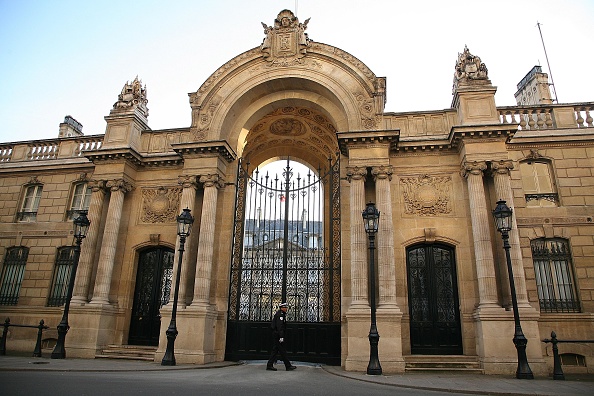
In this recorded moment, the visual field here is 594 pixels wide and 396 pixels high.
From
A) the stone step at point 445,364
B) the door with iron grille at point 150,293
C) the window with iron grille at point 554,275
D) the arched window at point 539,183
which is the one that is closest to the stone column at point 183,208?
the door with iron grille at point 150,293

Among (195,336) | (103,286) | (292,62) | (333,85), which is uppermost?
(292,62)

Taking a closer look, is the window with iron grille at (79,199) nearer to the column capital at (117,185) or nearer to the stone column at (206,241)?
the column capital at (117,185)

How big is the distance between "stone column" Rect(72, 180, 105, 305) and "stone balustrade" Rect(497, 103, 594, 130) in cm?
1664

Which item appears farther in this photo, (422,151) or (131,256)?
(131,256)

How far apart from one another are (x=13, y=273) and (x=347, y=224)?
15478mm

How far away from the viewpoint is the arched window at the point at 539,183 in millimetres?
15734

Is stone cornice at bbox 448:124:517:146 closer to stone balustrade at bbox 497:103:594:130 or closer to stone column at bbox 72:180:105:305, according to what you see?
stone balustrade at bbox 497:103:594:130

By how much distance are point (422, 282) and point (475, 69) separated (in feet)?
28.0

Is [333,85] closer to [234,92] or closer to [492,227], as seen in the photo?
[234,92]

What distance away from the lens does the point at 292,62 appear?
57.1ft

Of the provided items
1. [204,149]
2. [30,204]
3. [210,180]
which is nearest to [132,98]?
[204,149]

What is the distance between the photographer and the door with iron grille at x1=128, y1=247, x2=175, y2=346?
1673 cm

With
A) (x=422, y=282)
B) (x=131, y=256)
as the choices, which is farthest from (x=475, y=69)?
(x=131, y=256)

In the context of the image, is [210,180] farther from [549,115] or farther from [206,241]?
[549,115]
